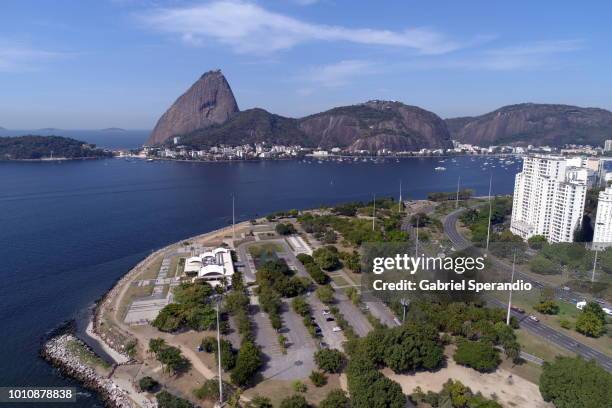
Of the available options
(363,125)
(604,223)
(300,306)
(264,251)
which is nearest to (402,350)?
(300,306)

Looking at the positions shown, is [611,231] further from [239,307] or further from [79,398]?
[79,398]

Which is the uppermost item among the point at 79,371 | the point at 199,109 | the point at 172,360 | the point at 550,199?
the point at 199,109

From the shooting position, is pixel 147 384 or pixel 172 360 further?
pixel 172 360

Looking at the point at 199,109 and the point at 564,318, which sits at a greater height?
the point at 199,109

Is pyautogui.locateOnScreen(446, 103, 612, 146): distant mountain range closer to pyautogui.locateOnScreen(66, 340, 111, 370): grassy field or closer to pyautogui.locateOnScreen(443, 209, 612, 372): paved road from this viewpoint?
pyautogui.locateOnScreen(443, 209, 612, 372): paved road

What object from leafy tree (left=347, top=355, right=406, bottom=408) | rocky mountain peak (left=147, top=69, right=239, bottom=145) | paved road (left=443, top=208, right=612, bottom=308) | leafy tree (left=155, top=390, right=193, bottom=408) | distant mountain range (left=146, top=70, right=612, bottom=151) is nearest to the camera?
leafy tree (left=347, top=355, right=406, bottom=408)

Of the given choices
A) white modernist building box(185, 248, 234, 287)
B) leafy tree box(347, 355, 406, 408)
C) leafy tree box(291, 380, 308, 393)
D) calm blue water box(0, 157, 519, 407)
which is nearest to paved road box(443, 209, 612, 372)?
leafy tree box(347, 355, 406, 408)

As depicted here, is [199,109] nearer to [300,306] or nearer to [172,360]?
[300,306]
